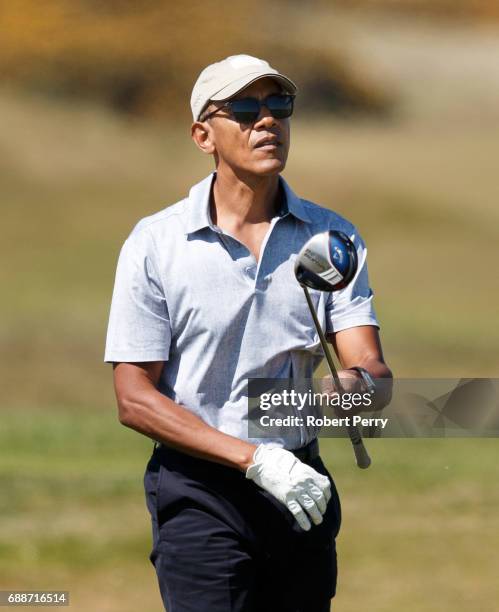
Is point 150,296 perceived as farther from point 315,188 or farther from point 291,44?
point 291,44

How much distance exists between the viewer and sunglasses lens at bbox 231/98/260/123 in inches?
198

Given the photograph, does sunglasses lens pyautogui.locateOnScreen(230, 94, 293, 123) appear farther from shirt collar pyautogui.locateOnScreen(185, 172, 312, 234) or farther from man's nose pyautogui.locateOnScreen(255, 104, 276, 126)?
shirt collar pyautogui.locateOnScreen(185, 172, 312, 234)

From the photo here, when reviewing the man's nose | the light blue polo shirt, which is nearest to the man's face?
the man's nose

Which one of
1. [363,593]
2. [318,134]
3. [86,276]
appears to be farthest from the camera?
[318,134]

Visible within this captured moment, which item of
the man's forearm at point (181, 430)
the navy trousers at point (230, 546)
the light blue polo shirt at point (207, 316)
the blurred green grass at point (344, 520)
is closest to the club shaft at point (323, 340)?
the light blue polo shirt at point (207, 316)

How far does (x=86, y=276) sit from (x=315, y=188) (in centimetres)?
848

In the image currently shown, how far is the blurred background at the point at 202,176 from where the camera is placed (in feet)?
34.7

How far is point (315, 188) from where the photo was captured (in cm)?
3856

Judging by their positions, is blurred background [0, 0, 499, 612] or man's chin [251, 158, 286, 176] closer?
man's chin [251, 158, 286, 176]

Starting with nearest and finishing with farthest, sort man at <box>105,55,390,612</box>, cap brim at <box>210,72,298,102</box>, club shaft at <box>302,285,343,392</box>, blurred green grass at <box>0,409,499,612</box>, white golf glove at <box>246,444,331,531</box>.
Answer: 1. white golf glove at <box>246,444,331,531</box>
2. club shaft at <box>302,285,343,392</box>
3. man at <box>105,55,390,612</box>
4. cap brim at <box>210,72,298,102</box>
5. blurred green grass at <box>0,409,499,612</box>

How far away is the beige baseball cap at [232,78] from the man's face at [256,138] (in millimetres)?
31

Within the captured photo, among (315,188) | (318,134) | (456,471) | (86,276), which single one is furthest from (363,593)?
(318,134)

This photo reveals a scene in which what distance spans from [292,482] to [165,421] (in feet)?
1.44

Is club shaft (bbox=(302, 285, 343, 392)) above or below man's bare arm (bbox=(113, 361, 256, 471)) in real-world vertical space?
above
